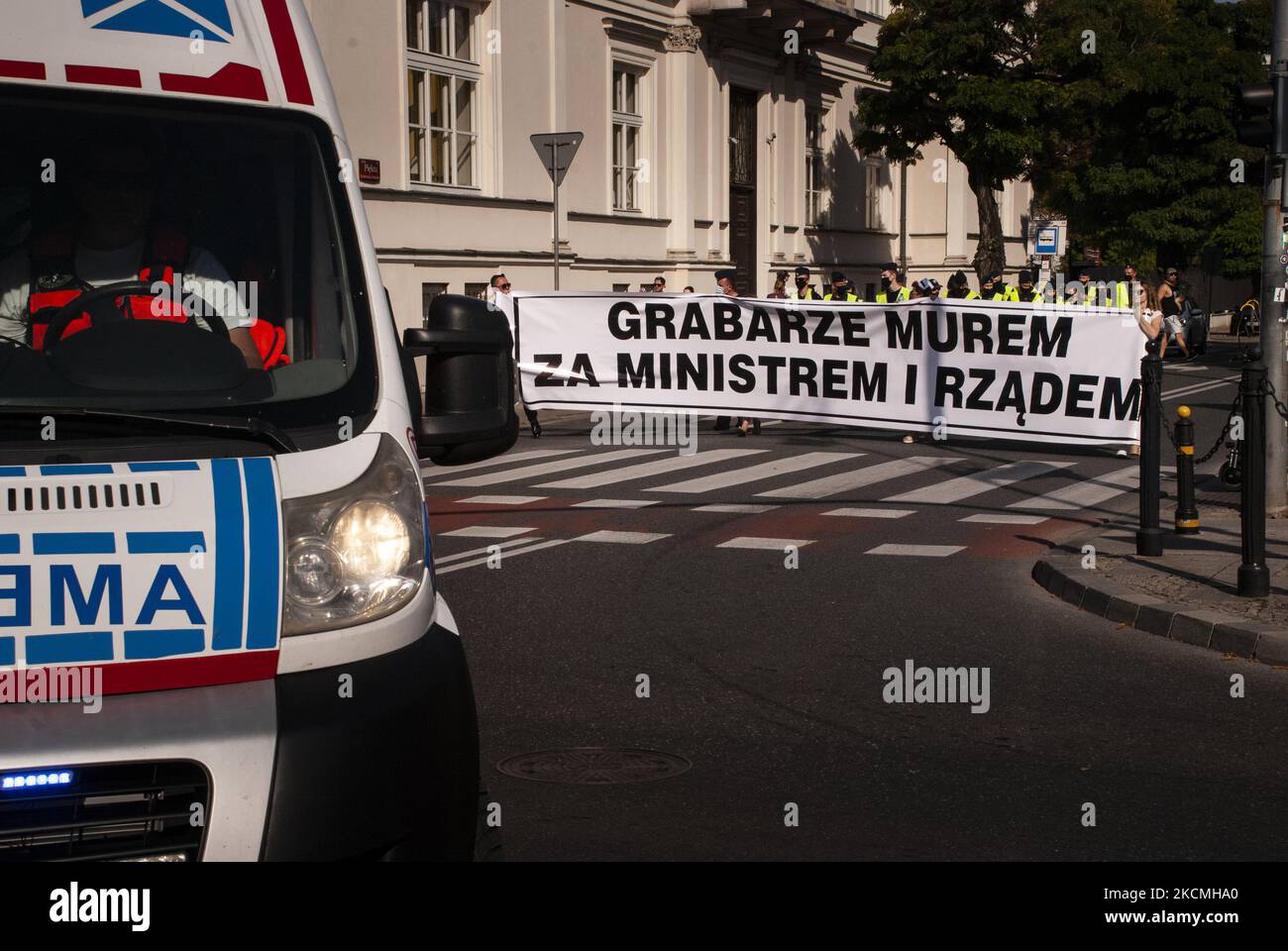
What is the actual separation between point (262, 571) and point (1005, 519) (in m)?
10.3

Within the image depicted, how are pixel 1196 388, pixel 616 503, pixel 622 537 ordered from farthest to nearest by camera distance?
pixel 1196 388, pixel 616 503, pixel 622 537

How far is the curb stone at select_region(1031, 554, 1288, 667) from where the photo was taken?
7957 millimetres

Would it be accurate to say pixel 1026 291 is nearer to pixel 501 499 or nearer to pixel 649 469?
pixel 649 469

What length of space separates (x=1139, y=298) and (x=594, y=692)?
13116mm

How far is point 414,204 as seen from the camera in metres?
25.5

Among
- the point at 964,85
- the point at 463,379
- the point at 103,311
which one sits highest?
the point at 964,85

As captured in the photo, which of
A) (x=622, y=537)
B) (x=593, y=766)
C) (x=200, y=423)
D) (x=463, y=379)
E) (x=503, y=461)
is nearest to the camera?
(x=200, y=423)

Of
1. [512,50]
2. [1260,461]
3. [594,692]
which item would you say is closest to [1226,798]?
[594,692]

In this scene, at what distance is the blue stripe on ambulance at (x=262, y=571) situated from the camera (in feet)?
11.1

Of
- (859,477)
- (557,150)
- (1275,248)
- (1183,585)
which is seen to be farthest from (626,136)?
(1183,585)

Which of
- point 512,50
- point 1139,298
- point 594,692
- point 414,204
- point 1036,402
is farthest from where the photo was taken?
Answer: point 512,50

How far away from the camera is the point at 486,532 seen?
12.4 meters

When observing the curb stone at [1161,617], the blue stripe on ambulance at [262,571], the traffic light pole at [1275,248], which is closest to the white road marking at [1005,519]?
the traffic light pole at [1275,248]

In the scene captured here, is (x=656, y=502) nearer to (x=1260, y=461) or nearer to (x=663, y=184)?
(x=1260, y=461)
